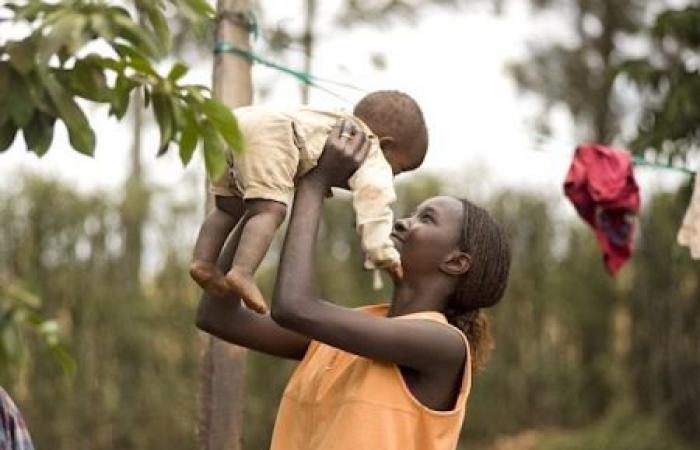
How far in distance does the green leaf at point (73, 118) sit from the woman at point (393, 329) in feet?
2.14

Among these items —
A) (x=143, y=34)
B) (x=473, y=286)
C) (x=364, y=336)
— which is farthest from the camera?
(x=473, y=286)

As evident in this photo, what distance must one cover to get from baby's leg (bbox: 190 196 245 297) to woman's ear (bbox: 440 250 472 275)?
1.46 feet

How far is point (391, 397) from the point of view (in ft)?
11.0

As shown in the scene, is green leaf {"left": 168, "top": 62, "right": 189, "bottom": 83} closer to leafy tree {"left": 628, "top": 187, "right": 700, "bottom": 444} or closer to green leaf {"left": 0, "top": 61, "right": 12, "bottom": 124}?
green leaf {"left": 0, "top": 61, "right": 12, "bottom": 124}

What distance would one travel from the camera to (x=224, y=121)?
2.73m

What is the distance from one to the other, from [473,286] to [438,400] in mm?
269

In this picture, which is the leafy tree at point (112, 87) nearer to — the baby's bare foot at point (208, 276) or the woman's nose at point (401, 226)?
the baby's bare foot at point (208, 276)

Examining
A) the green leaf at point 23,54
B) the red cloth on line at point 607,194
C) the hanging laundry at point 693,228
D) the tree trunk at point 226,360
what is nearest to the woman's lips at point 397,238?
the tree trunk at point 226,360

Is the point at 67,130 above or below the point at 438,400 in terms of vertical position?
above

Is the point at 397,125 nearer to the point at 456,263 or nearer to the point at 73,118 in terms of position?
the point at 456,263

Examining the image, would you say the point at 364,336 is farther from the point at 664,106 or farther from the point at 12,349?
the point at 664,106

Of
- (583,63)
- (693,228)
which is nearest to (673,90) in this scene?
(693,228)

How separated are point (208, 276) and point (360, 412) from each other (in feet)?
1.36

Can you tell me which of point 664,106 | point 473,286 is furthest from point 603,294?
point 473,286
